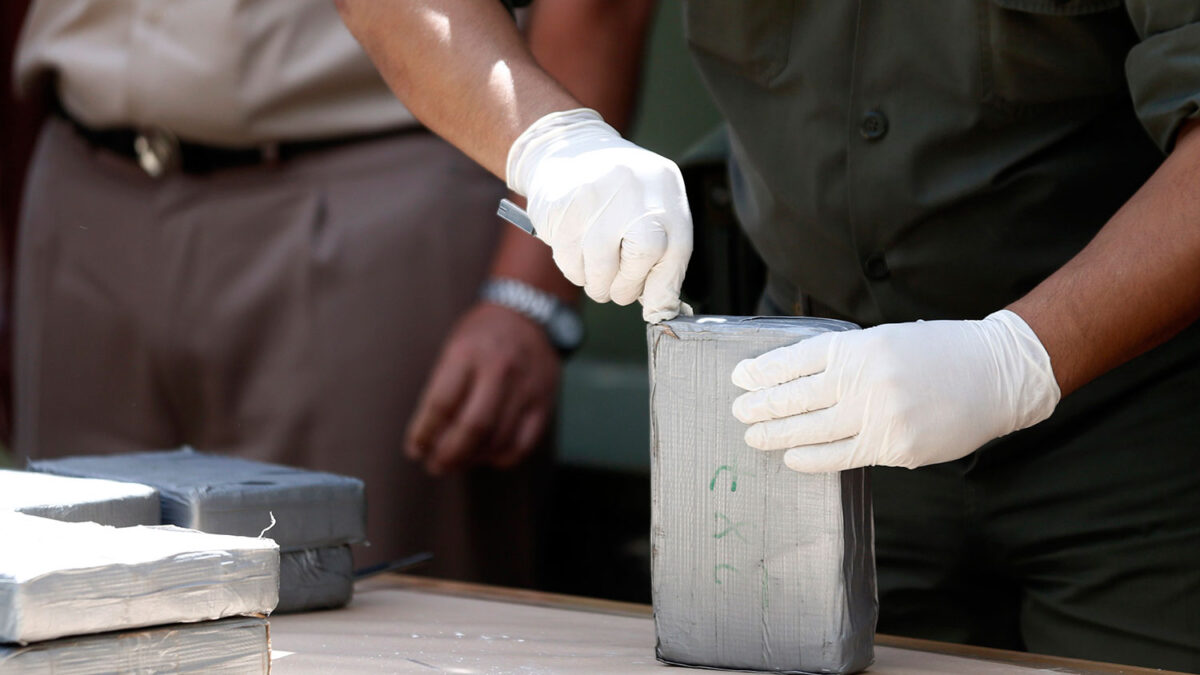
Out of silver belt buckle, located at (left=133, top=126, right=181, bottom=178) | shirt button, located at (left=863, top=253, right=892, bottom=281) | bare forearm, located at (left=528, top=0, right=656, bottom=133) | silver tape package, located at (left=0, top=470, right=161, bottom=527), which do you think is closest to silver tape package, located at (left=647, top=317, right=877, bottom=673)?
shirt button, located at (left=863, top=253, right=892, bottom=281)

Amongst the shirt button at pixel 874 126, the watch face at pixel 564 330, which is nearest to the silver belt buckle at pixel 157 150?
the watch face at pixel 564 330

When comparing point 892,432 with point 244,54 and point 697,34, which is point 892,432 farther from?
point 244,54

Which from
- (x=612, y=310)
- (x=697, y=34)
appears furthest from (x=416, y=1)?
(x=612, y=310)

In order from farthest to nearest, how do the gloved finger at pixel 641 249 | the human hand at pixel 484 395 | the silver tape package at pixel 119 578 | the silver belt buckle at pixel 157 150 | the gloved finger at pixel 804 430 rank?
the silver belt buckle at pixel 157 150 < the human hand at pixel 484 395 < the gloved finger at pixel 641 249 < the gloved finger at pixel 804 430 < the silver tape package at pixel 119 578

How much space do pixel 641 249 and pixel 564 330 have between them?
1017 millimetres

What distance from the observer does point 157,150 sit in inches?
87.0

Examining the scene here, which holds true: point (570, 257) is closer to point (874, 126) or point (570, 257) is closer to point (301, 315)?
point (874, 126)

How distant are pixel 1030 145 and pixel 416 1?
2.20 feet

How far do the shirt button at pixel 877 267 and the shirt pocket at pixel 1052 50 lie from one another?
0.20 meters

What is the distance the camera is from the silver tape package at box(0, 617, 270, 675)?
0.86 meters

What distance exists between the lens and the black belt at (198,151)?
7.14ft

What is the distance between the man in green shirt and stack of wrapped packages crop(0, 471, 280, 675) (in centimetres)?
43

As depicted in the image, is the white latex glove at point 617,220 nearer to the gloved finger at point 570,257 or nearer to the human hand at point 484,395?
the gloved finger at point 570,257

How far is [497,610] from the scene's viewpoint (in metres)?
1.34
